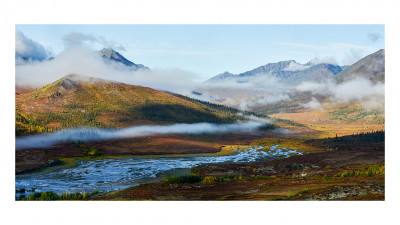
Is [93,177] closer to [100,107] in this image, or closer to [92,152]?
[92,152]

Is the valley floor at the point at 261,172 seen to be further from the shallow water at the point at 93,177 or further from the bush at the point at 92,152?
the shallow water at the point at 93,177

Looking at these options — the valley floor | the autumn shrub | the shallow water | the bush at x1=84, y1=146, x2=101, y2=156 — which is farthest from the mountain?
the autumn shrub

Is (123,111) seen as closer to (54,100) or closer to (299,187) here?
(54,100)

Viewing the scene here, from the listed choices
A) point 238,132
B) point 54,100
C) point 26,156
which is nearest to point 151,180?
point 26,156

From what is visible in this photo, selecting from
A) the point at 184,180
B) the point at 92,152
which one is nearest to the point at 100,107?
the point at 92,152

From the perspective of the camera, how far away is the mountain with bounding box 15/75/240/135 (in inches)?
4326

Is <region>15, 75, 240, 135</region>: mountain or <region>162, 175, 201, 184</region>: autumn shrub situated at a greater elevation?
<region>15, 75, 240, 135</region>: mountain

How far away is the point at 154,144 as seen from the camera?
300 ft

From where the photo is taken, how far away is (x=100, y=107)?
132 meters

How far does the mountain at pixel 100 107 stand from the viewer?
360ft

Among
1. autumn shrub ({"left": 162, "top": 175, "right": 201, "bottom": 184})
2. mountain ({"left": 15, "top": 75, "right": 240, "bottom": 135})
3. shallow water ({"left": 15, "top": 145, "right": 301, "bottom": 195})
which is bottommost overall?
shallow water ({"left": 15, "top": 145, "right": 301, "bottom": 195})

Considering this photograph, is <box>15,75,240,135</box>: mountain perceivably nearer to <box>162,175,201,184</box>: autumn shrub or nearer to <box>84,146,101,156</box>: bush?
<box>84,146,101,156</box>: bush

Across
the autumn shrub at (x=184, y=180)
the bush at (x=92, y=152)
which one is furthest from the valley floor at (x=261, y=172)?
the bush at (x=92, y=152)
